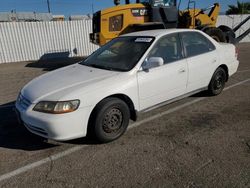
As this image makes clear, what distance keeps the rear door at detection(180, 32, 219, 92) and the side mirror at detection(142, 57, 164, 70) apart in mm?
925

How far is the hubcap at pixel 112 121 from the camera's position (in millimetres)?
3586

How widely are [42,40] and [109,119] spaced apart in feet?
40.5

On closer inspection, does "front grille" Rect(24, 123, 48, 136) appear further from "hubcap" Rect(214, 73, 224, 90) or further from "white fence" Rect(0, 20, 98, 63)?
"white fence" Rect(0, 20, 98, 63)

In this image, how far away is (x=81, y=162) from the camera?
127 inches

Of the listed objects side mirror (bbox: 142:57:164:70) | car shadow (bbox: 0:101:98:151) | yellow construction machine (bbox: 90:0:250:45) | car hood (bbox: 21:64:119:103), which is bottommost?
car shadow (bbox: 0:101:98:151)

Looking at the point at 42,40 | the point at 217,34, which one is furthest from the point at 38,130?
the point at 42,40

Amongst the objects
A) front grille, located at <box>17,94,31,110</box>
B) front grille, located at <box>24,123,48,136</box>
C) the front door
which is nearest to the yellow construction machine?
the front door

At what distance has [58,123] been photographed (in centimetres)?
318

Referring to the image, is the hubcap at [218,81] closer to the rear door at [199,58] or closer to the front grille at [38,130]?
the rear door at [199,58]

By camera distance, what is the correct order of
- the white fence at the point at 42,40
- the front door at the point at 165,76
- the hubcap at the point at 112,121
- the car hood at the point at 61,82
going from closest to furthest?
the car hood at the point at 61,82, the hubcap at the point at 112,121, the front door at the point at 165,76, the white fence at the point at 42,40

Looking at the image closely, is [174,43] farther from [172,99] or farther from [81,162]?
[81,162]

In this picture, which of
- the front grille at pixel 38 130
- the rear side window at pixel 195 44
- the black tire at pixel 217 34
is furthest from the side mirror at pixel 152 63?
the black tire at pixel 217 34

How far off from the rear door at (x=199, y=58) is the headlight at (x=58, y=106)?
2367 mm

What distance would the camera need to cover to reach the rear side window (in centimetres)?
469
